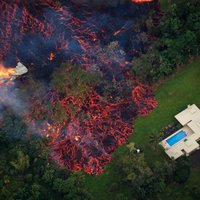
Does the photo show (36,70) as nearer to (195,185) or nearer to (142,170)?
(142,170)

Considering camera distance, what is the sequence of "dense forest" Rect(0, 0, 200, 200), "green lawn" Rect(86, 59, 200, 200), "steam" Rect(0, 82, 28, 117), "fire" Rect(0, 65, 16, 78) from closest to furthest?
1. "dense forest" Rect(0, 0, 200, 200)
2. "green lawn" Rect(86, 59, 200, 200)
3. "steam" Rect(0, 82, 28, 117)
4. "fire" Rect(0, 65, 16, 78)

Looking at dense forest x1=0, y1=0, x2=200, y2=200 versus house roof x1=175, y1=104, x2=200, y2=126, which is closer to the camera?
dense forest x1=0, y1=0, x2=200, y2=200

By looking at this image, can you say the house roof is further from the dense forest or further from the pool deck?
the dense forest

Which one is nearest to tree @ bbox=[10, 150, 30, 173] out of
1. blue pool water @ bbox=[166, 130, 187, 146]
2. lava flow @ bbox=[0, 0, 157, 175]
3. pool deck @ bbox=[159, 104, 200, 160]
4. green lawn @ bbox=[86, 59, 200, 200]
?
lava flow @ bbox=[0, 0, 157, 175]

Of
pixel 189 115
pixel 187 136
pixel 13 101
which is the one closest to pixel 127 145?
pixel 187 136

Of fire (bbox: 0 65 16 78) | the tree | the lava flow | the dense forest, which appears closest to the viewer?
the dense forest

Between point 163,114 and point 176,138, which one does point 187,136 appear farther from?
point 163,114

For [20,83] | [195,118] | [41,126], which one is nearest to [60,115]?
[41,126]
